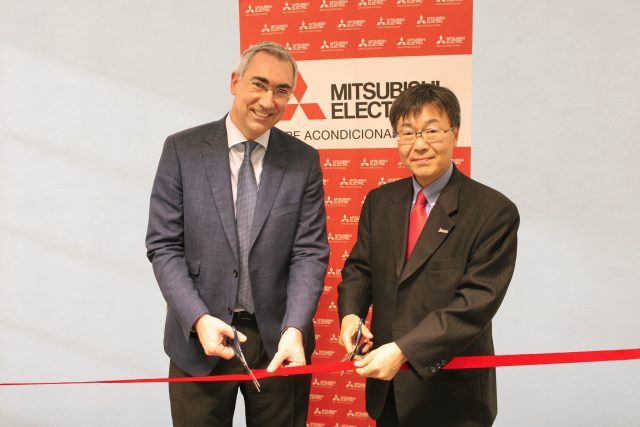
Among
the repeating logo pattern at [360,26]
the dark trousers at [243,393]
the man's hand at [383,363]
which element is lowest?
the dark trousers at [243,393]

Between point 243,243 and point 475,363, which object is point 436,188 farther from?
point 243,243

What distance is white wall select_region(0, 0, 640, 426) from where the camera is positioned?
345cm

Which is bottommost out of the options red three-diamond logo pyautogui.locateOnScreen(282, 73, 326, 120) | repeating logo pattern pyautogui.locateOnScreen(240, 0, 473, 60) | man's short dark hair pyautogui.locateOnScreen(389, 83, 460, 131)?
man's short dark hair pyautogui.locateOnScreen(389, 83, 460, 131)

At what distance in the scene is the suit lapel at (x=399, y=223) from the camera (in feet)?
6.23

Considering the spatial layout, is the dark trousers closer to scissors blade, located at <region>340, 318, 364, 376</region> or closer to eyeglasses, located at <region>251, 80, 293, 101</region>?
scissors blade, located at <region>340, 318, 364, 376</region>

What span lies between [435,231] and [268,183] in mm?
639

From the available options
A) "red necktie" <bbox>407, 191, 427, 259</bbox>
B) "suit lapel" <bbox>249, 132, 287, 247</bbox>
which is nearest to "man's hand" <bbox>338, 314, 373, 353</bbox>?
"red necktie" <bbox>407, 191, 427, 259</bbox>

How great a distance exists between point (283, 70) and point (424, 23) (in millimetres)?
1419

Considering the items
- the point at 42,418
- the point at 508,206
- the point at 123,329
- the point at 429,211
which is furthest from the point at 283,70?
the point at 42,418

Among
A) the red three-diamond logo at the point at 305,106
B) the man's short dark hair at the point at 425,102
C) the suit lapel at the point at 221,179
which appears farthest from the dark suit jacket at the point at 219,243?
the red three-diamond logo at the point at 305,106

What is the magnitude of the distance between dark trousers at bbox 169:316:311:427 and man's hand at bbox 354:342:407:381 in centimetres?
50

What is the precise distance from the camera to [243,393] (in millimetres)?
2170

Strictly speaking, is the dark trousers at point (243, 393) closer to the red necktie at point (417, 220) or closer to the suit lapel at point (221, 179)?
the suit lapel at point (221, 179)

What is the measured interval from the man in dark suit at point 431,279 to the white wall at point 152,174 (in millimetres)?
1794
